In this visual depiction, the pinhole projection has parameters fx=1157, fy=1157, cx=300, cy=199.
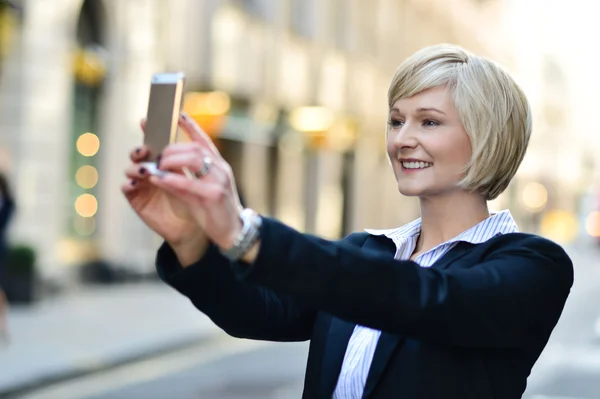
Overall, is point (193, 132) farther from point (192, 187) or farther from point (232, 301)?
point (232, 301)

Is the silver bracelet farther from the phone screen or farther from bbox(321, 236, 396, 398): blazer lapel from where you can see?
bbox(321, 236, 396, 398): blazer lapel

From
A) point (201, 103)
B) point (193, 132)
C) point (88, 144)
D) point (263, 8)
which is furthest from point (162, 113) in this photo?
point (263, 8)

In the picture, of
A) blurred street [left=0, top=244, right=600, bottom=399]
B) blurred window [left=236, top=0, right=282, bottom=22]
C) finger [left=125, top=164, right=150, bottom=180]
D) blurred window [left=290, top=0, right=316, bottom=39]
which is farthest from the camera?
blurred window [left=290, top=0, right=316, bottom=39]

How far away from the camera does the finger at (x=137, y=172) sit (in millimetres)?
1724

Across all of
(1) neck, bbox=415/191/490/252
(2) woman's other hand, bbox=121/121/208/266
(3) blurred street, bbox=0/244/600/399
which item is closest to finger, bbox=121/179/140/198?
(2) woman's other hand, bbox=121/121/208/266

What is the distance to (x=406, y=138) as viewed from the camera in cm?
220

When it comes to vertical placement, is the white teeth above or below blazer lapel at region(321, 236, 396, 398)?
above

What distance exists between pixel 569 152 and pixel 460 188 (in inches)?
3356

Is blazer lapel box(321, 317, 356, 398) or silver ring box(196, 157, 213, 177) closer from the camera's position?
silver ring box(196, 157, 213, 177)

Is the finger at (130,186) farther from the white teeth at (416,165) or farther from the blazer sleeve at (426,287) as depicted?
the white teeth at (416,165)

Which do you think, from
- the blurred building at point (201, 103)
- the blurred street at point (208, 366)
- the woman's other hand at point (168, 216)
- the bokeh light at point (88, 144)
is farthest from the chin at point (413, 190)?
the bokeh light at point (88, 144)

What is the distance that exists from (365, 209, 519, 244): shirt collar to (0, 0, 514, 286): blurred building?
1453 centimetres

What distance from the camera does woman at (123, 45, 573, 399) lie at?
5.61 ft

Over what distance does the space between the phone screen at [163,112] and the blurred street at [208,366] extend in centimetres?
763
